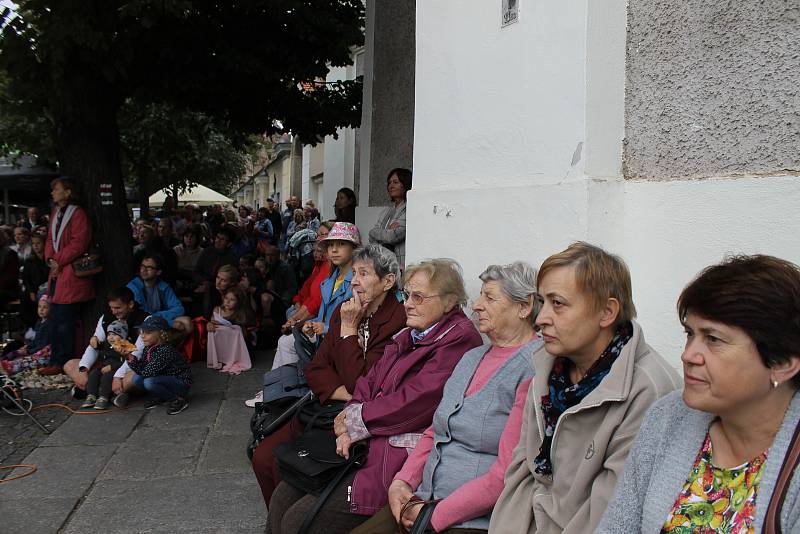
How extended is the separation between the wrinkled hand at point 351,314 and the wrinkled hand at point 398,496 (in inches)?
44.7

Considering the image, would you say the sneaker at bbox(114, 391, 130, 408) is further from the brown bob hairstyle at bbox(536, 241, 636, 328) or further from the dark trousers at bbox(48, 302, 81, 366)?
the brown bob hairstyle at bbox(536, 241, 636, 328)

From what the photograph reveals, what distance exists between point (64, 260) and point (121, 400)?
1991 millimetres

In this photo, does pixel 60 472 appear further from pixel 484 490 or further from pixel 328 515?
pixel 484 490

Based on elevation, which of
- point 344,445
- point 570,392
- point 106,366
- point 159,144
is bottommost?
point 106,366

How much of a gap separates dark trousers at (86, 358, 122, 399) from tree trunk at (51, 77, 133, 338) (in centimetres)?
144

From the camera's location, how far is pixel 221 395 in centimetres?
684

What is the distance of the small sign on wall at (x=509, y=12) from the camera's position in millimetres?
3445

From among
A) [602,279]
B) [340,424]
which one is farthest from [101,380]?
[602,279]

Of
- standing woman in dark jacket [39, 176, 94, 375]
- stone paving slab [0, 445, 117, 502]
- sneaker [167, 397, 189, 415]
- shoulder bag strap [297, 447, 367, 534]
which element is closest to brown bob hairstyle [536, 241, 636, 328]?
shoulder bag strap [297, 447, 367, 534]

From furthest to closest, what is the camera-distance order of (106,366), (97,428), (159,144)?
(159,144) → (106,366) → (97,428)

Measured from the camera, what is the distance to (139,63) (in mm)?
8047

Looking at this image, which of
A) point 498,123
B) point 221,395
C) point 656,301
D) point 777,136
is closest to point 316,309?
point 221,395

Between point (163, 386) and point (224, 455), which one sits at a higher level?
point (163, 386)

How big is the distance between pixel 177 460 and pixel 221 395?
175cm
